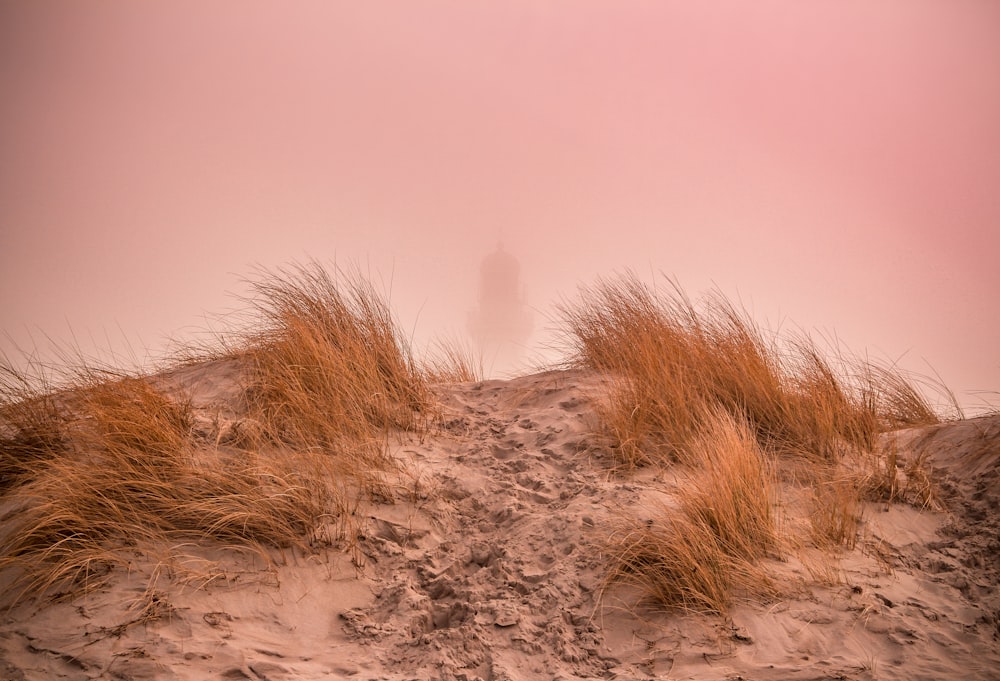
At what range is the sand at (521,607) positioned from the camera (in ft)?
7.63

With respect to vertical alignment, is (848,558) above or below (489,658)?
above

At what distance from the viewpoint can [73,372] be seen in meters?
4.09

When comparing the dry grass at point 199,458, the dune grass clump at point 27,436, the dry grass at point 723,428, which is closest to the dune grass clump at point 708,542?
the dry grass at point 723,428

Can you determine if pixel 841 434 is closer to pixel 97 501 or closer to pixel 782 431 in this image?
pixel 782 431

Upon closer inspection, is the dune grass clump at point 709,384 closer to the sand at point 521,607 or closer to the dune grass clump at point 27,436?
the sand at point 521,607

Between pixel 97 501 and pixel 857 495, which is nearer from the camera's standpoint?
pixel 97 501

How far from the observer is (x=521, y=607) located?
2.69m

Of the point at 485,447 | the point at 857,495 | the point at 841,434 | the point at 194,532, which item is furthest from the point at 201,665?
the point at 841,434

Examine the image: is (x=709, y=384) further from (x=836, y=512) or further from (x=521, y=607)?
(x=521, y=607)

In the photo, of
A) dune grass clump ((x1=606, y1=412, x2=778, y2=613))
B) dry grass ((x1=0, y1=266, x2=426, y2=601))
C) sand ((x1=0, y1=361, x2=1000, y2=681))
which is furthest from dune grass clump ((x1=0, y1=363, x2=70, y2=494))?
dune grass clump ((x1=606, y1=412, x2=778, y2=613))

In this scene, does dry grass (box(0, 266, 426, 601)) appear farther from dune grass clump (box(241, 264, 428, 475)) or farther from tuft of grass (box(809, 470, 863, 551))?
tuft of grass (box(809, 470, 863, 551))

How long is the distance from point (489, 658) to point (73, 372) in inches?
122

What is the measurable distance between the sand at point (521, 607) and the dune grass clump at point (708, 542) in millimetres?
71

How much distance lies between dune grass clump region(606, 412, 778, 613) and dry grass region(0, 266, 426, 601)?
49.7 inches
